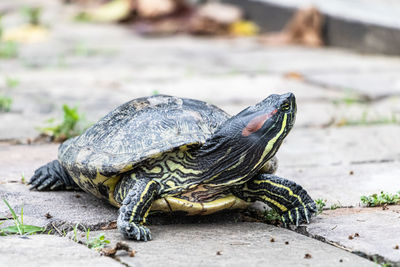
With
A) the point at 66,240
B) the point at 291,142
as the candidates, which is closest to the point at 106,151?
the point at 66,240

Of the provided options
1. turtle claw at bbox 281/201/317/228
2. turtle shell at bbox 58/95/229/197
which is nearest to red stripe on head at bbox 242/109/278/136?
turtle shell at bbox 58/95/229/197

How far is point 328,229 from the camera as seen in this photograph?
2945 millimetres

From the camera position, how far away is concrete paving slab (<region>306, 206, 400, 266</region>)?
2.64m

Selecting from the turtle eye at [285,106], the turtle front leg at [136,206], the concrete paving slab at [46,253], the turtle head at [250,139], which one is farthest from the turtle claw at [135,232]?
the turtle eye at [285,106]

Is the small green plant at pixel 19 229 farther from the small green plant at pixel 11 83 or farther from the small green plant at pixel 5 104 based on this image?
the small green plant at pixel 11 83

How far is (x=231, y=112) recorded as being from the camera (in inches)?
210

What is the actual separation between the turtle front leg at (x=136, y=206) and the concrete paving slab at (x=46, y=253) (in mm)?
212

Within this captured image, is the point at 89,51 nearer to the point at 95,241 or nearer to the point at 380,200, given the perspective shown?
the point at 380,200

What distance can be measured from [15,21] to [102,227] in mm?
8268

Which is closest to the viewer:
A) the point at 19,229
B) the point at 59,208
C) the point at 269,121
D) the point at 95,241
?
the point at 95,241

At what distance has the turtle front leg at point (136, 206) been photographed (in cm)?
280

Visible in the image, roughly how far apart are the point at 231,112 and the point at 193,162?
7.52ft

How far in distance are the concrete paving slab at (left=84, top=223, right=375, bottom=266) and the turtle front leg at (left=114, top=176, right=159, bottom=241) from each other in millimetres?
44

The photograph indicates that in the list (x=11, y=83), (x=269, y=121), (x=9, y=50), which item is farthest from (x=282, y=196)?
(x=9, y=50)
